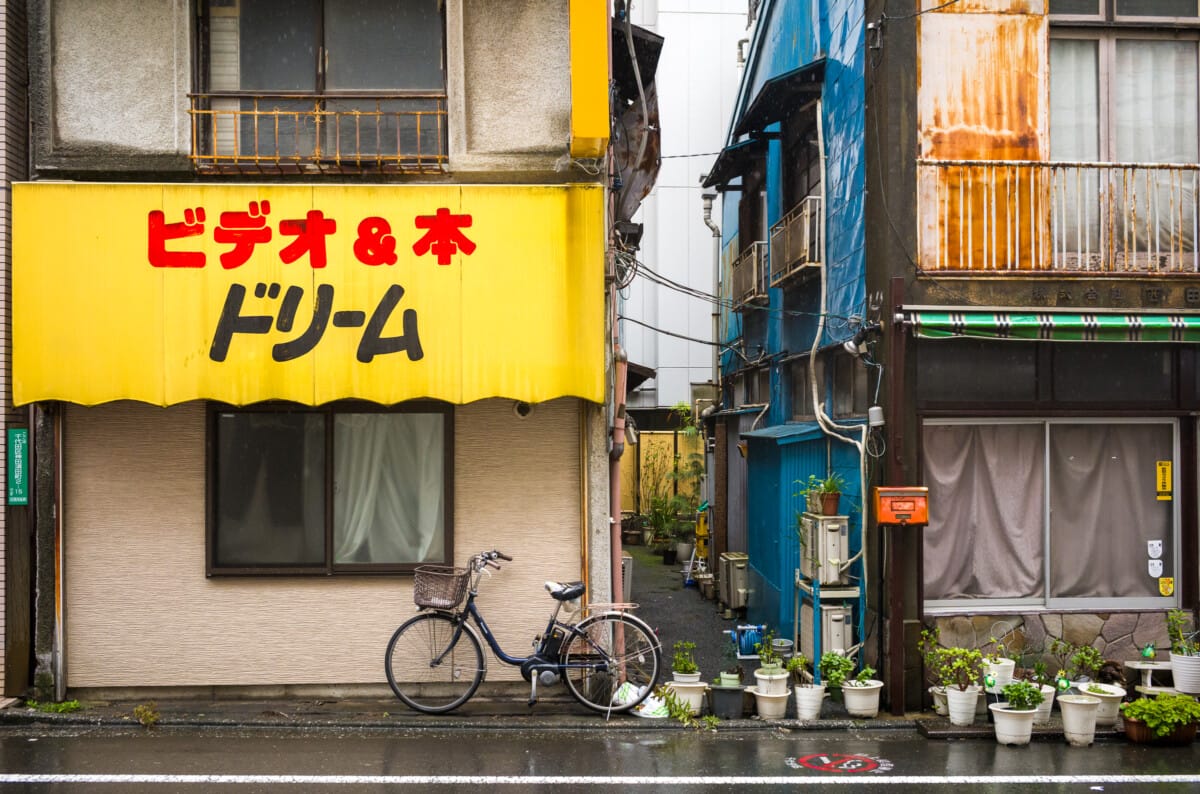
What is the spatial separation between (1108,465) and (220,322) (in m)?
9.62

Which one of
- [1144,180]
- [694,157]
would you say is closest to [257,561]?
[1144,180]

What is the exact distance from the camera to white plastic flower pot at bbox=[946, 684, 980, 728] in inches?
385

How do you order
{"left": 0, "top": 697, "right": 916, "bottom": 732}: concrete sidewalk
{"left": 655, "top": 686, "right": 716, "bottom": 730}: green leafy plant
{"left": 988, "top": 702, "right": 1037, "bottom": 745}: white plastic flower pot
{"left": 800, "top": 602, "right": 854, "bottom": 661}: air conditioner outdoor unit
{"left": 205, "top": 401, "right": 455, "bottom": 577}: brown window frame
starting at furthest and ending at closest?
1. {"left": 800, "top": 602, "right": 854, "bottom": 661}: air conditioner outdoor unit
2. {"left": 205, "top": 401, "right": 455, "bottom": 577}: brown window frame
3. {"left": 655, "top": 686, "right": 716, "bottom": 730}: green leafy plant
4. {"left": 0, "top": 697, "right": 916, "bottom": 732}: concrete sidewalk
5. {"left": 988, "top": 702, "right": 1037, "bottom": 745}: white plastic flower pot

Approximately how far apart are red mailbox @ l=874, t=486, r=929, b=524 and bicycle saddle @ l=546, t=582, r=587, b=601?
3143mm

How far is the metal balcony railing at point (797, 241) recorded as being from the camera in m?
13.0

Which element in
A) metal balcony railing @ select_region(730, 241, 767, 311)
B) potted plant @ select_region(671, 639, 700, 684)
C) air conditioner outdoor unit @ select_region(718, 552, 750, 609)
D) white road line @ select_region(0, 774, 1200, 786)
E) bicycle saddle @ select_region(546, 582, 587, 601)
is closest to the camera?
white road line @ select_region(0, 774, 1200, 786)

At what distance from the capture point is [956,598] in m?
11.1

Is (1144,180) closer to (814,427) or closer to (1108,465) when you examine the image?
(1108,465)

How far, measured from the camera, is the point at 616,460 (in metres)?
11.2

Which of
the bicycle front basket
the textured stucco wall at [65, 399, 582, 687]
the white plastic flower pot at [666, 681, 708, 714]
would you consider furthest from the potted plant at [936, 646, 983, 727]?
the bicycle front basket

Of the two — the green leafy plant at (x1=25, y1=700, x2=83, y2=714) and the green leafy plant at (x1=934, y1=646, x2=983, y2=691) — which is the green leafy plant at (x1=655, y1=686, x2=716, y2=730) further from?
the green leafy plant at (x1=25, y1=700, x2=83, y2=714)

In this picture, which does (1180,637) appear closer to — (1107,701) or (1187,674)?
(1187,674)

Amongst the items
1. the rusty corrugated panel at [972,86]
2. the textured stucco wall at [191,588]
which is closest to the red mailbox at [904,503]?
the textured stucco wall at [191,588]

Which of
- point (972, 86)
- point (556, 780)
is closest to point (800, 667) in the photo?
point (556, 780)
